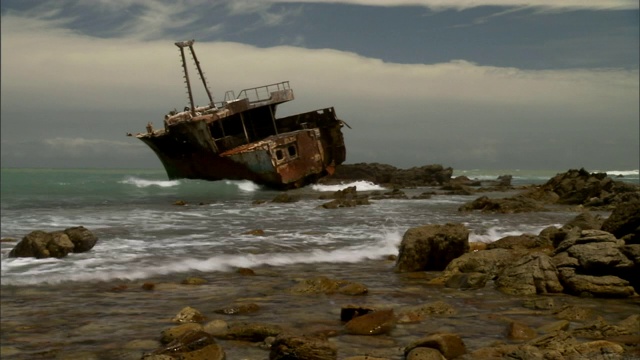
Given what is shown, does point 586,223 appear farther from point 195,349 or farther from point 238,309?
point 195,349

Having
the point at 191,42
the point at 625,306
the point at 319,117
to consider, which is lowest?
the point at 625,306

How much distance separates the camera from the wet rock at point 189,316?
237 inches

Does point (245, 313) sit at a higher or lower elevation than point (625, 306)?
higher

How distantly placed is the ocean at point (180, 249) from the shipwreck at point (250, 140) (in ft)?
22.1

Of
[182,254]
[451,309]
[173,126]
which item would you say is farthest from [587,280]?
[173,126]

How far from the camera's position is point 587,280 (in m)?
7.23

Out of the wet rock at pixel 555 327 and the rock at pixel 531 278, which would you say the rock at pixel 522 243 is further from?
the wet rock at pixel 555 327

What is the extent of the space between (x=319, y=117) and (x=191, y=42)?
782 cm

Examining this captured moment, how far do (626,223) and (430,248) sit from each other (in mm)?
2776

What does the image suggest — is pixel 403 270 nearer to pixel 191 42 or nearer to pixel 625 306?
pixel 625 306

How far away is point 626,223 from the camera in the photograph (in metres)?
8.66

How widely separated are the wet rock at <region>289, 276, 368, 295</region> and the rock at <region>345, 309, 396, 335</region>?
166 cm

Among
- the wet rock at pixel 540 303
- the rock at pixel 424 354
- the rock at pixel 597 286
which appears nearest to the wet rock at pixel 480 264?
the rock at pixel 597 286

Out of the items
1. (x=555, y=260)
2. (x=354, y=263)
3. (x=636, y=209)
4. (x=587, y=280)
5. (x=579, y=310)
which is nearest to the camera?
(x=579, y=310)
